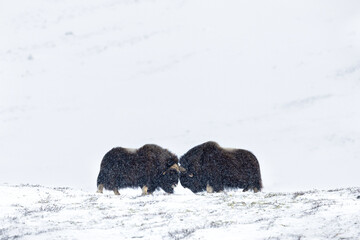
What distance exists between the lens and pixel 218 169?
17203mm

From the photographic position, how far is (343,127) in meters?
78.2

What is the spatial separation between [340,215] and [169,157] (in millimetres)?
8212

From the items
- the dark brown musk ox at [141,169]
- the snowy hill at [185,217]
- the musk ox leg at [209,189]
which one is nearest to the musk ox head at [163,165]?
the dark brown musk ox at [141,169]

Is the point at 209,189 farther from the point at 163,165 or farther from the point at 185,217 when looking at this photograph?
the point at 185,217

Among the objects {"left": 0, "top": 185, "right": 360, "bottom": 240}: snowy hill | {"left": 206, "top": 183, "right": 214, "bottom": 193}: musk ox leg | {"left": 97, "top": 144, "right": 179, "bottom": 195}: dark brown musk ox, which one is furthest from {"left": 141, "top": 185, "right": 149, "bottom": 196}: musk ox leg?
{"left": 0, "top": 185, "right": 360, "bottom": 240}: snowy hill

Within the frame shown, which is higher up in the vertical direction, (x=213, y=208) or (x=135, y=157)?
(x=135, y=157)

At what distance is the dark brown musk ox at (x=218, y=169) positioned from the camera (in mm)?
17219

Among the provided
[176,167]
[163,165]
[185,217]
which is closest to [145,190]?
[163,165]

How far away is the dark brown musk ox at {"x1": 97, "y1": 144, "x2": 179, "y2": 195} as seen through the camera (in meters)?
17.1

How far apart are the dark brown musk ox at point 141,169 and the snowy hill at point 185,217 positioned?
2839mm

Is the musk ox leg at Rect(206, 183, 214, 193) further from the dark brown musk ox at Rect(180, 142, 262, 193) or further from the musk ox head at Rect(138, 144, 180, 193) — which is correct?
the musk ox head at Rect(138, 144, 180, 193)

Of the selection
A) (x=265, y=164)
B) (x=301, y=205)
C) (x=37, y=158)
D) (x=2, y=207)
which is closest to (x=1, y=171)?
(x=37, y=158)

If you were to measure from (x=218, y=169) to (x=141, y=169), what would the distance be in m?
2.10

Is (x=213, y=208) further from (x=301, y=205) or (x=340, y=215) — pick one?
(x=340, y=215)
